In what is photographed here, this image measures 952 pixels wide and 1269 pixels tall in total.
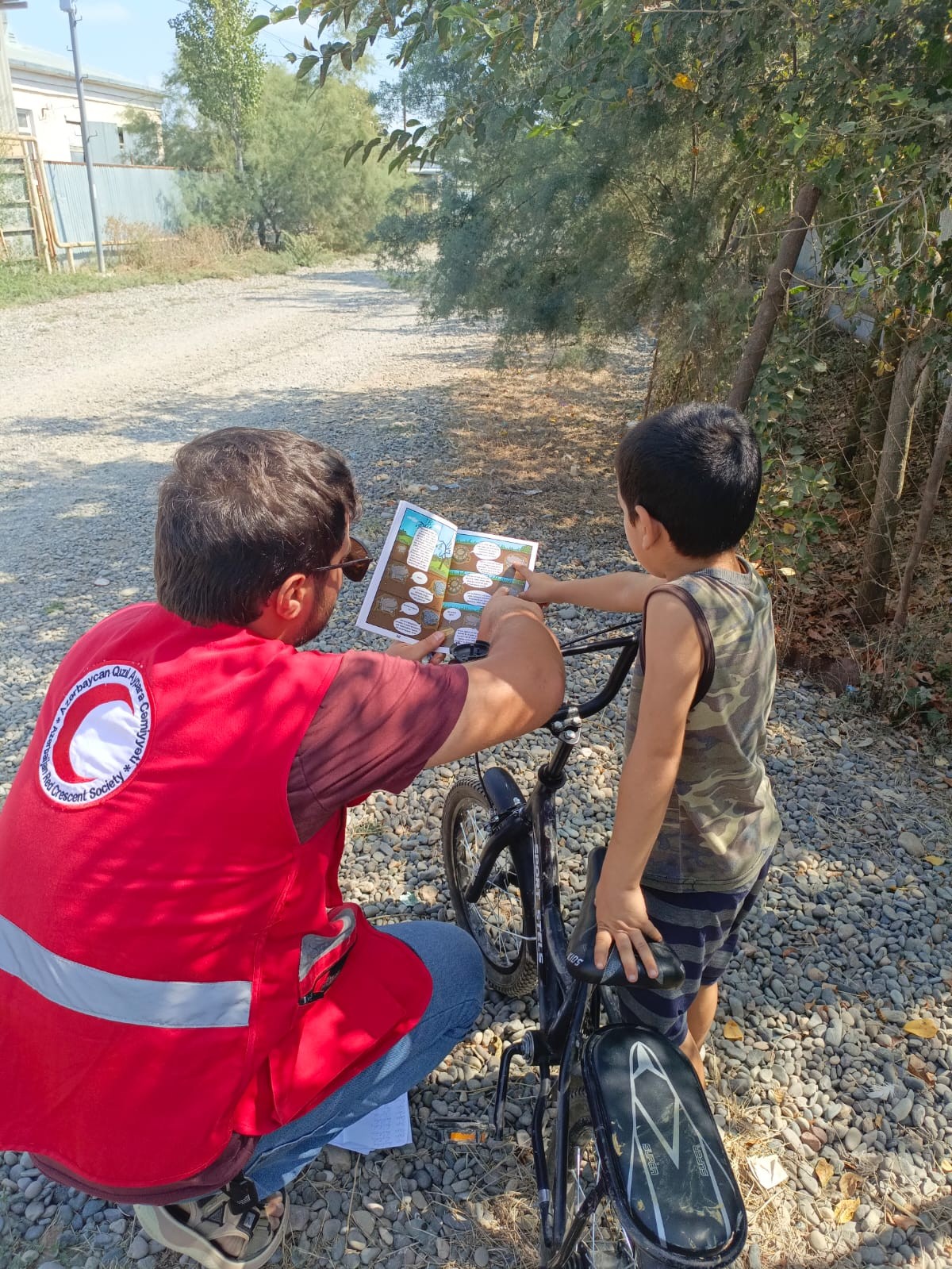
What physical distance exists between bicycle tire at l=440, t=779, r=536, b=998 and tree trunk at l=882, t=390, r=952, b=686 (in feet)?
7.65

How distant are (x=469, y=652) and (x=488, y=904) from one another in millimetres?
1359

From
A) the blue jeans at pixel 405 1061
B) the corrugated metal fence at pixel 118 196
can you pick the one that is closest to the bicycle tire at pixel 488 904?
the blue jeans at pixel 405 1061

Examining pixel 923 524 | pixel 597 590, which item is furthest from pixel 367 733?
pixel 923 524

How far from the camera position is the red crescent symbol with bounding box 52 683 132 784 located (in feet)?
4.68

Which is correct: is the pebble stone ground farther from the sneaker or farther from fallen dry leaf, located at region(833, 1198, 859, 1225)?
the sneaker

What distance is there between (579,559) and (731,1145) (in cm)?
378

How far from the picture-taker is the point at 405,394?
32.3 ft

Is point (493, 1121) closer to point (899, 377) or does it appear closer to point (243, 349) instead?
point (899, 377)

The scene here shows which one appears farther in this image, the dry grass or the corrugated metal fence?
the corrugated metal fence

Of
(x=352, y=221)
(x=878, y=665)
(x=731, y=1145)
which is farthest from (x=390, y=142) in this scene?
(x=352, y=221)

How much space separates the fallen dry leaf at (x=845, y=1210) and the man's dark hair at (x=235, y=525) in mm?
2041

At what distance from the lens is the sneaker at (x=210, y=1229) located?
1.75m

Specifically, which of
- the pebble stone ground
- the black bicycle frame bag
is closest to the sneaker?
the pebble stone ground

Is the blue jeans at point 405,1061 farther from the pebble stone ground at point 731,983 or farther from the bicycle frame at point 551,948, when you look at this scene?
the pebble stone ground at point 731,983
